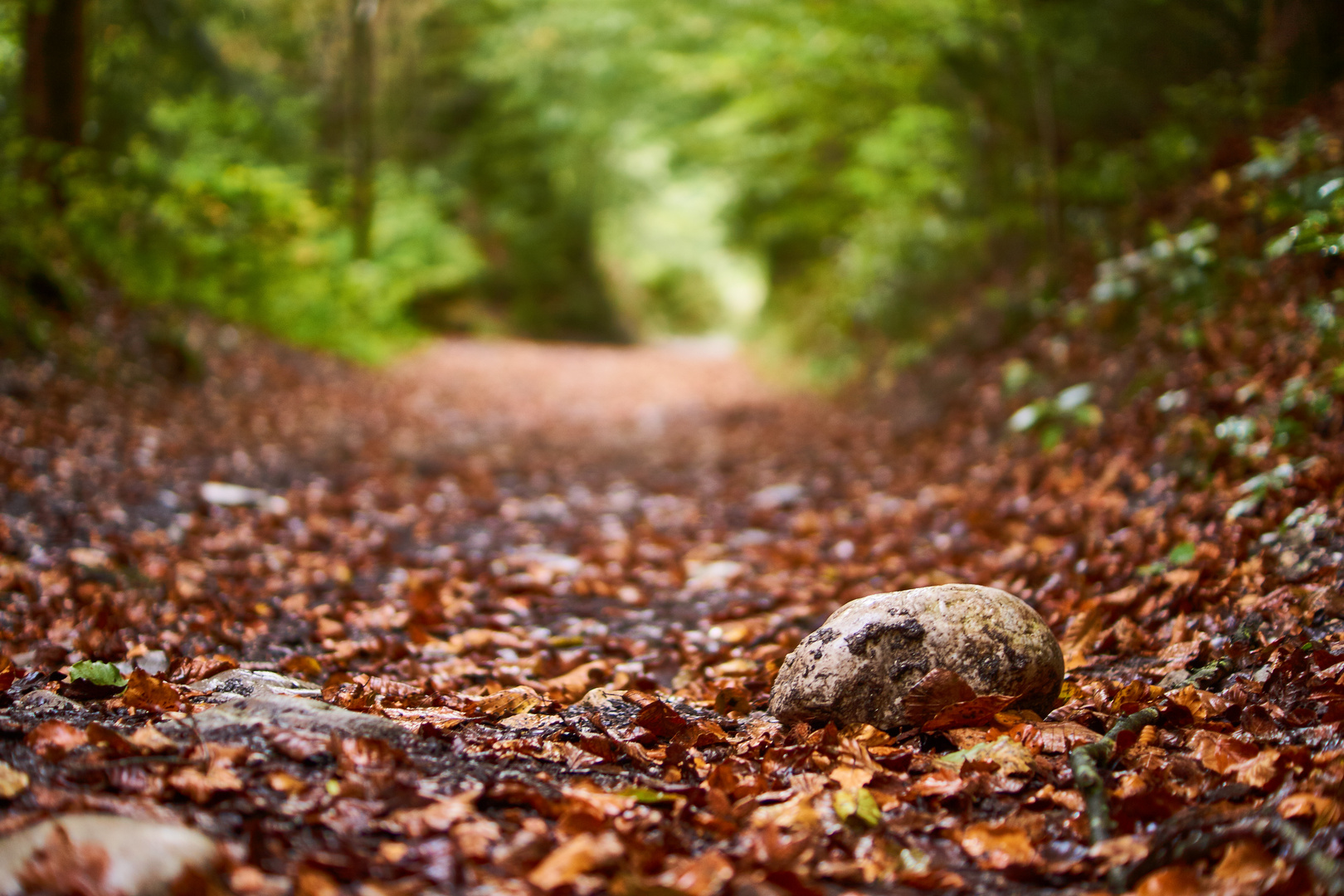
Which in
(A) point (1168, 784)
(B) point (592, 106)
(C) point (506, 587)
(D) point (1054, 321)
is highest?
(B) point (592, 106)

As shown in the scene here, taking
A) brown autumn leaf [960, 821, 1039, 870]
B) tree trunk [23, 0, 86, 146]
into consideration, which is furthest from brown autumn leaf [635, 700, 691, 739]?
tree trunk [23, 0, 86, 146]

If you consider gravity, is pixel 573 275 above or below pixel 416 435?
above

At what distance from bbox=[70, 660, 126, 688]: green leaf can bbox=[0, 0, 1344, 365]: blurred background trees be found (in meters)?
5.03

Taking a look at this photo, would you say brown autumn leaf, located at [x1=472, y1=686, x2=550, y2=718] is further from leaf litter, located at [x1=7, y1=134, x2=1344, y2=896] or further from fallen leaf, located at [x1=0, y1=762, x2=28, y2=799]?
fallen leaf, located at [x1=0, y1=762, x2=28, y2=799]

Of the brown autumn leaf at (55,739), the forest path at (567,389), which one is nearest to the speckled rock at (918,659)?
the brown autumn leaf at (55,739)

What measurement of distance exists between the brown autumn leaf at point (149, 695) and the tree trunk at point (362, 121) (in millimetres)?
14778

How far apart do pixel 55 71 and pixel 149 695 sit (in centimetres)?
863

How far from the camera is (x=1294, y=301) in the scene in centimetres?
482

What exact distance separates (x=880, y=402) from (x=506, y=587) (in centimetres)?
598

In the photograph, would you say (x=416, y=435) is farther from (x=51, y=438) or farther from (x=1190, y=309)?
(x=1190, y=309)

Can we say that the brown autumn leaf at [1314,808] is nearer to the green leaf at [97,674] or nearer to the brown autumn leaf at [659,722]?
the brown autumn leaf at [659,722]

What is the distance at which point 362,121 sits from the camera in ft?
53.3

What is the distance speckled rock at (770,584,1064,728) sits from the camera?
2816mm

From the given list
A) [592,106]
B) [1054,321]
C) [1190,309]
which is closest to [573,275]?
[592,106]
